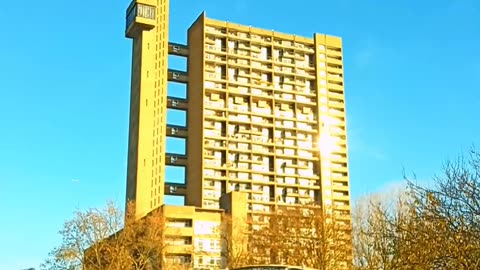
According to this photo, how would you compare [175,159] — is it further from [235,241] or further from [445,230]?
[445,230]

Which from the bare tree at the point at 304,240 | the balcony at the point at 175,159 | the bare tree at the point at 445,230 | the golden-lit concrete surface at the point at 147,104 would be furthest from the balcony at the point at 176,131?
the bare tree at the point at 445,230

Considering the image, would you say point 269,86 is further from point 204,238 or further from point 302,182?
point 204,238

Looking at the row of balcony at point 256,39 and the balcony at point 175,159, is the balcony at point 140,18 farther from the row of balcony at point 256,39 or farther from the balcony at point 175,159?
the balcony at point 175,159

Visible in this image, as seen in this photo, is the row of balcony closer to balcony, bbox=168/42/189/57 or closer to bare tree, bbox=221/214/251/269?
balcony, bbox=168/42/189/57

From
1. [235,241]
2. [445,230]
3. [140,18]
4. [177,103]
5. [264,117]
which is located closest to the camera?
[445,230]

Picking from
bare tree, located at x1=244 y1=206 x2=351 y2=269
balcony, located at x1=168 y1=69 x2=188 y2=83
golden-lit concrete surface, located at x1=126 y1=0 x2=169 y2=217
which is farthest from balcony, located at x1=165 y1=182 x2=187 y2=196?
bare tree, located at x1=244 y1=206 x2=351 y2=269

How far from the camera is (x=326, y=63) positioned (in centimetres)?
12031

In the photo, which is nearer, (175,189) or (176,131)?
(175,189)

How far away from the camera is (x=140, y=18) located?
10219cm

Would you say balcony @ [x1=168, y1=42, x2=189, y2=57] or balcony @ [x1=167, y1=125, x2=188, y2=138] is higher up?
balcony @ [x1=168, y1=42, x2=189, y2=57]

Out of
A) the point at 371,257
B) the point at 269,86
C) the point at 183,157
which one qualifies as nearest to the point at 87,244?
the point at 371,257

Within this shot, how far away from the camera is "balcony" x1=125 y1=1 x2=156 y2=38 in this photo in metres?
102

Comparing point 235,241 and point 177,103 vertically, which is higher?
point 177,103

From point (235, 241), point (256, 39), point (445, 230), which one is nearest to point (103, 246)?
point (235, 241)
